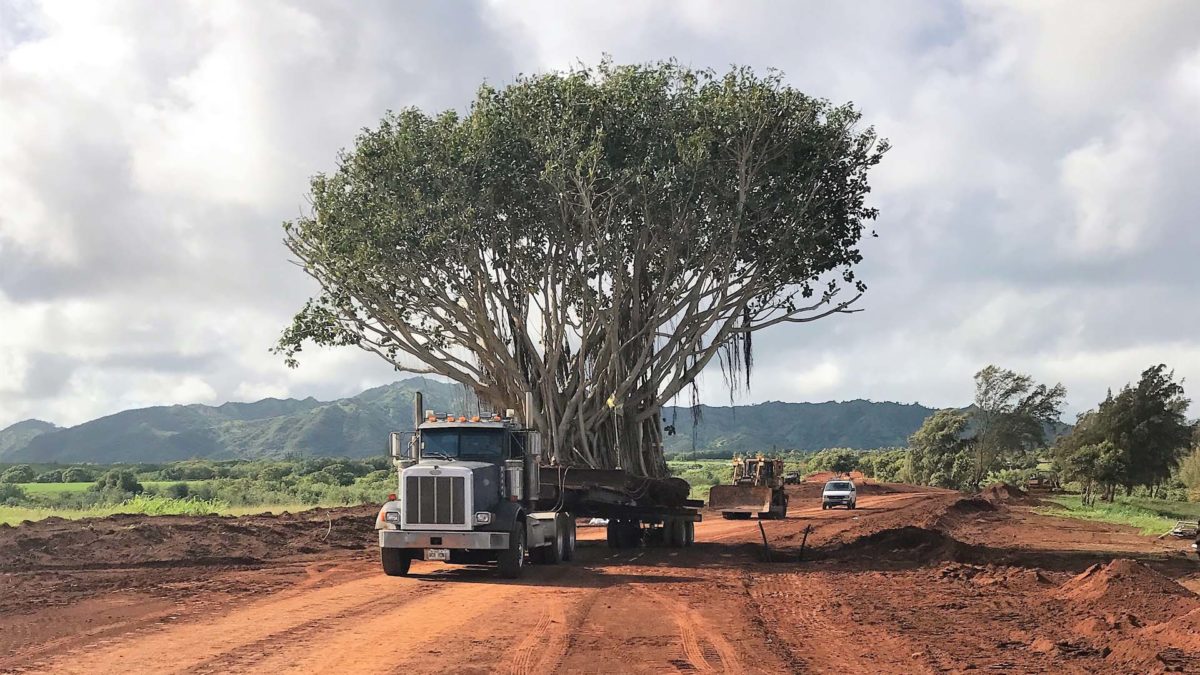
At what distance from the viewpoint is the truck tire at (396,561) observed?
18.4 meters

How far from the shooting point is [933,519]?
39.0 metres

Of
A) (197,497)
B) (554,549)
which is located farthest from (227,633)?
(197,497)

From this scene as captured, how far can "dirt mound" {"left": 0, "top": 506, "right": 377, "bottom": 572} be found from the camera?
2059cm

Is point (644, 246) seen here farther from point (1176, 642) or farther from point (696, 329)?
point (1176, 642)

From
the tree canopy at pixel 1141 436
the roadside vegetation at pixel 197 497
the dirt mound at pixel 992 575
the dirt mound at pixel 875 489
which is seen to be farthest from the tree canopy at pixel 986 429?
the dirt mound at pixel 992 575

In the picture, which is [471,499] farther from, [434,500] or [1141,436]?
[1141,436]

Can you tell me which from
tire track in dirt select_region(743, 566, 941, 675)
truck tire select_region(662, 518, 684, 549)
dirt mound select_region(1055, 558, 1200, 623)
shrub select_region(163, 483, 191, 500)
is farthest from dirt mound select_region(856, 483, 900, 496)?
tire track in dirt select_region(743, 566, 941, 675)

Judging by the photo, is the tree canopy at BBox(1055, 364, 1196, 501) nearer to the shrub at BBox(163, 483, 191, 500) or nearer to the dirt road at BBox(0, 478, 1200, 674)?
the dirt road at BBox(0, 478, 1200, 674)

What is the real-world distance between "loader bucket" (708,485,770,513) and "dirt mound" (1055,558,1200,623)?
23990 millimetres

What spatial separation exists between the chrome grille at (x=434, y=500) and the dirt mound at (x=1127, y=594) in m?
9.80

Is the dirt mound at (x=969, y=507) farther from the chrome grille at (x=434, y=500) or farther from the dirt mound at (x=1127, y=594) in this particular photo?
the chrome grille at (x=434, y=500)

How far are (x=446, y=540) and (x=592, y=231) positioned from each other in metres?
13.1

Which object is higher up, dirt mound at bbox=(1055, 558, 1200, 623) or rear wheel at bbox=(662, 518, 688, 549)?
rear wheel at bbox=(662, 518, 688, 549)

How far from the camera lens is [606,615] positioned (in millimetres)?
14039
